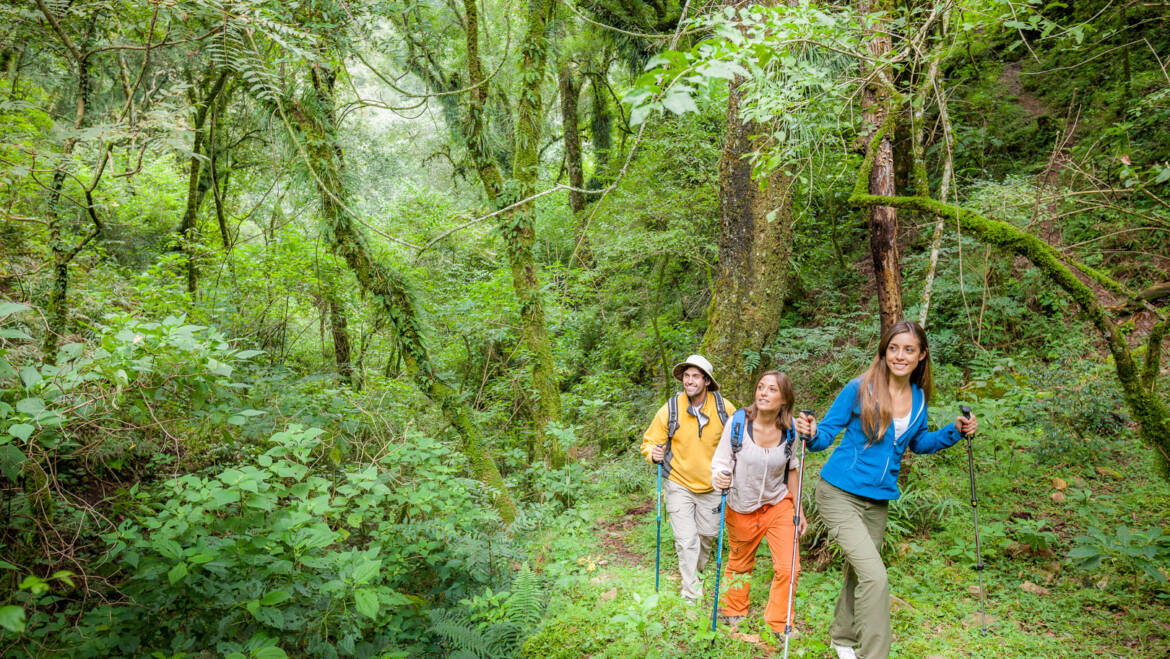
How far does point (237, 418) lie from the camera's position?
337cm

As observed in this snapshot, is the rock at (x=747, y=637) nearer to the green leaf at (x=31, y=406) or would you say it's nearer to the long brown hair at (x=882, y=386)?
the long brown hair at (x=882, y=386)

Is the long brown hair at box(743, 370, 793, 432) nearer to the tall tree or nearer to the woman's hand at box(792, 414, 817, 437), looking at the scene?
the woman's hand at box(792, 414, 817, 437)

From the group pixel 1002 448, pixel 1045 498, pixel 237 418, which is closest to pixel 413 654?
pixel 237 418

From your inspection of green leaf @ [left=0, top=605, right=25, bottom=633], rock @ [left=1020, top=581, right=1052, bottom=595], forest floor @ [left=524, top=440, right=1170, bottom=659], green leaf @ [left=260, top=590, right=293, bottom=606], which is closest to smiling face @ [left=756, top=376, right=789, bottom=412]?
forest floor @ [left=524, top=440, right=1170, bottom=659]

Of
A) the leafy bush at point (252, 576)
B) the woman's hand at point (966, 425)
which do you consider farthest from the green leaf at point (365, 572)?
the woman's hand at point (966, 425)

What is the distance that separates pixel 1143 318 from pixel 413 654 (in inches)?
393

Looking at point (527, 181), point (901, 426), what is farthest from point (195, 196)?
point (901, 426)

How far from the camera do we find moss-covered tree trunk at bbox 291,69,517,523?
20.4 feet

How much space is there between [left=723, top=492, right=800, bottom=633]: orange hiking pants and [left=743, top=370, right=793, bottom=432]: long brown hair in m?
0.57

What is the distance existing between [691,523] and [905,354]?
217 centimetres

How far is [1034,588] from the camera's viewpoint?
450cm

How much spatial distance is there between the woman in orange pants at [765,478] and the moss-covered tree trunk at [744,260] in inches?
79.4

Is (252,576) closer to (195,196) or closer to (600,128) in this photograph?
(195,196)

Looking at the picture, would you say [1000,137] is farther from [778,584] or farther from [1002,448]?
[778,584]
